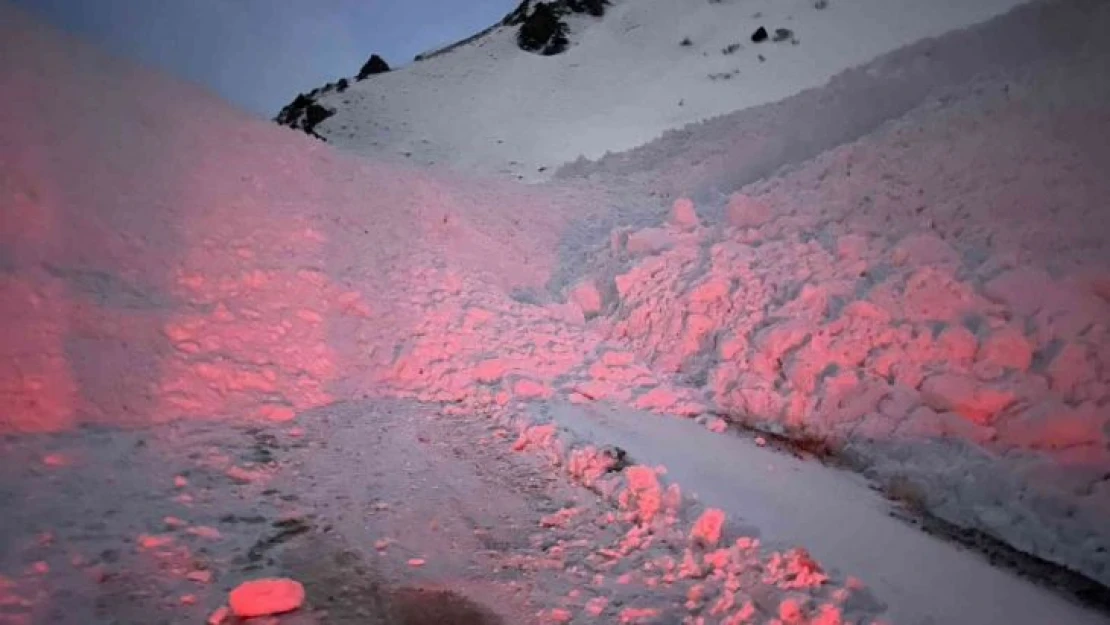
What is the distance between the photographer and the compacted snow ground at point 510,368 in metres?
3.27

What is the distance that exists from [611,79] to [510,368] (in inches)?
829

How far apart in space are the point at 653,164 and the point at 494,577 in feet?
39.4

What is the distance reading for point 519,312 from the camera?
7434 mm

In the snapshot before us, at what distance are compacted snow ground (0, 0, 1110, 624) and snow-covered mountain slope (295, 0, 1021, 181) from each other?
11.2 m

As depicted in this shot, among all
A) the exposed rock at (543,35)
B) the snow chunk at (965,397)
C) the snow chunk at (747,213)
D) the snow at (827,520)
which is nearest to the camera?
the snow at (827,520)

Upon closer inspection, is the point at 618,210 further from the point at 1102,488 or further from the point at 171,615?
the point at 171,615

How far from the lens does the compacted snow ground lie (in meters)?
3.27

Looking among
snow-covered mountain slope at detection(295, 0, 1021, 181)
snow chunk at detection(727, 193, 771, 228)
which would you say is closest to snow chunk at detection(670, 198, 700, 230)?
snow chunk at detection(727, 193, 771, 228)

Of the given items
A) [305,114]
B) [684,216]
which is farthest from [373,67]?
[684,216]

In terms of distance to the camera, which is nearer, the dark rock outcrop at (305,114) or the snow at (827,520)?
the snow at (827,520)

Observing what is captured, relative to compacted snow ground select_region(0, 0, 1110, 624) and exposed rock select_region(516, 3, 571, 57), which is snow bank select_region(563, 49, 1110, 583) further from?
exposed rock select_region(516, 3, 571, 57)

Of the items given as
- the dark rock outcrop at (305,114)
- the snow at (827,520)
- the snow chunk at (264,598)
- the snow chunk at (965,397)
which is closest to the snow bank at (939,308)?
the snow chunk at (965,397)

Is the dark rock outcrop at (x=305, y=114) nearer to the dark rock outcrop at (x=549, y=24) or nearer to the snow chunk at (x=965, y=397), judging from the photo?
the dark rock outcrop at (x=549, y=24)

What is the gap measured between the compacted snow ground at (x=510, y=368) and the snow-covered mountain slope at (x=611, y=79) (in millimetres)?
11239
